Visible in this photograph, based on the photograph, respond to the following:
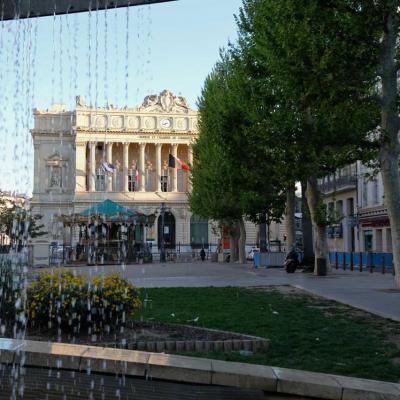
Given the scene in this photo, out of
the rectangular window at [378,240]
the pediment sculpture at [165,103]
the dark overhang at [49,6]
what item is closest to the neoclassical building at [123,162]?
the pediment sculpture at [165,103]

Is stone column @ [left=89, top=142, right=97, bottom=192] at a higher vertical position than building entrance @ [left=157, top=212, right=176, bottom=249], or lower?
higher

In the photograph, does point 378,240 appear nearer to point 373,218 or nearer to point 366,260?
point 373,218

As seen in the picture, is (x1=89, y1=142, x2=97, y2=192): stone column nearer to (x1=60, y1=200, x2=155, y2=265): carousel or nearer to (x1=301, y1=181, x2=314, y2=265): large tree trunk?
(x1=60, y1=200, x2=155, y2=265): carousel

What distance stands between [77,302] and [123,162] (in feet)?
240

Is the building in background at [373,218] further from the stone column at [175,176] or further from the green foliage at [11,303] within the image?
the stone column at [175,176]

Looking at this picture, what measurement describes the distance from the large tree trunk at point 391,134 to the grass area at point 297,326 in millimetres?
3030

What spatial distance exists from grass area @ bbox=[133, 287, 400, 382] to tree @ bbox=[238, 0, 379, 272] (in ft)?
16.7

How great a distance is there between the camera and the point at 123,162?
80562 millimetres

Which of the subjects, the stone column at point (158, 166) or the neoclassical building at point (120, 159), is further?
the stone column at point (158, 166)

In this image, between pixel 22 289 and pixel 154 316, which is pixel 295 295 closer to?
pixel 154 316

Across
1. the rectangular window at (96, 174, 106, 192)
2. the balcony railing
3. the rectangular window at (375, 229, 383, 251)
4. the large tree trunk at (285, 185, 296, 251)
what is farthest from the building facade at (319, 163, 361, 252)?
→ the rectangular window at (96, 174, 106, 192)

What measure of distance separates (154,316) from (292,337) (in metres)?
3.09

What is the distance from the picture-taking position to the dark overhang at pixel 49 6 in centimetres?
727

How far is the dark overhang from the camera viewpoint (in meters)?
7.27
